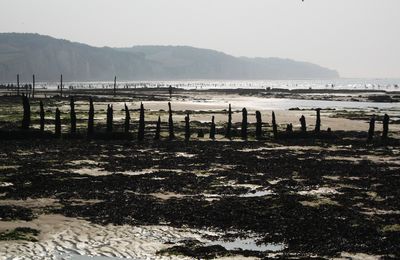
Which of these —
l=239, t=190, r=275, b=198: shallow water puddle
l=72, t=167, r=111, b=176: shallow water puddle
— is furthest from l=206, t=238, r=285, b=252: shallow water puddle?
l=72, t=167, r=111, b=176: shallow water puddle

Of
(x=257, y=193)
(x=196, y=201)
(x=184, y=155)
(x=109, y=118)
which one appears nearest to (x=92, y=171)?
(x=184, y=155)

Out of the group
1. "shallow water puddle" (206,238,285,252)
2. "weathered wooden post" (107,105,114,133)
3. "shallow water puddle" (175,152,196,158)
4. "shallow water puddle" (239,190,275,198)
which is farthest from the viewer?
"weathered wooden post" (107,105,114,133)

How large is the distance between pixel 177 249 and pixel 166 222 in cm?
271

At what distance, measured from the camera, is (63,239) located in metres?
13.6

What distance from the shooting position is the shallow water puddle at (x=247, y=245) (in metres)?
13.0

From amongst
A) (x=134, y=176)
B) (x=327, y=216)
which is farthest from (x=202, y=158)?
(x=327, y=216)

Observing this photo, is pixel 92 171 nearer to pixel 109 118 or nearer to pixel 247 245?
pixel 247 245

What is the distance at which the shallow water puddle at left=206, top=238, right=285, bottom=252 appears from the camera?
1298cm

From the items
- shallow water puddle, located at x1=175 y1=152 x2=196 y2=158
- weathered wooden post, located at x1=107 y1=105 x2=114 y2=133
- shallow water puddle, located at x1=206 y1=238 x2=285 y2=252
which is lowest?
shallow water puddle, located at x1=206 y1=238 x2=285 y2=252

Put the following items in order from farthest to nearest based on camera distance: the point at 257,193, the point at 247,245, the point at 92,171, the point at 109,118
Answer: the point at 109,118
the point at 92,171
the point at 257,193
the point at 247,245

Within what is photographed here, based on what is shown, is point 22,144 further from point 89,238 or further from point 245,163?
point 89,238

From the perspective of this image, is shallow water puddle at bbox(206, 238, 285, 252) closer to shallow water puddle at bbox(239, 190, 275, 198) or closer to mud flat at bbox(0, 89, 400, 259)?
mud flat at bbox(0, 89, 400, 259)

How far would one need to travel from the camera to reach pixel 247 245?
13359 mm

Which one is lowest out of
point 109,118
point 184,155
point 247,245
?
point 247,245
